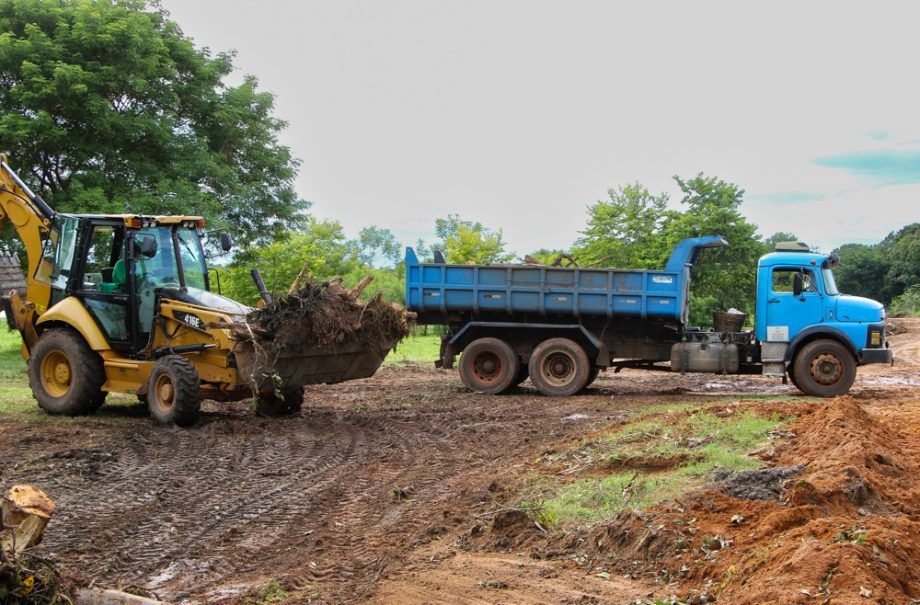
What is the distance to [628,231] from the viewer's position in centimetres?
3297

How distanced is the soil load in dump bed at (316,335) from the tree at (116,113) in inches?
459

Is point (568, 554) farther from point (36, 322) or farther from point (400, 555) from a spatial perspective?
point (36, 322)

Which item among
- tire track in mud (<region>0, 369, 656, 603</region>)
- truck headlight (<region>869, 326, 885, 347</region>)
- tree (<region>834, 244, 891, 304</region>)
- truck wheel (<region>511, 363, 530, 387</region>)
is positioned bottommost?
tire track in mud (<region>0, 369, 656, 603</region>)

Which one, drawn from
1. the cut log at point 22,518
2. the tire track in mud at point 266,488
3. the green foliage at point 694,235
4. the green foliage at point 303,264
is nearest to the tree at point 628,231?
the green foliage at point 694,235

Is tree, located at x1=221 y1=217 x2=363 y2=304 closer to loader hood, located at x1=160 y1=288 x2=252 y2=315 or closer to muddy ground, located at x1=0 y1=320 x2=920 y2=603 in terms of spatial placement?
loader hood, located at x1=160 y1=288 x2=252 y2=315

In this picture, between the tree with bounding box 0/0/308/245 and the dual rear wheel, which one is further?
the tree with bounding box 0/0/308/245

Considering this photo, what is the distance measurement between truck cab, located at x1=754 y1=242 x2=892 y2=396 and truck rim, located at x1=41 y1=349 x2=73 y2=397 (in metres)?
11.4

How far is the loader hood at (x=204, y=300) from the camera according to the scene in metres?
13.1

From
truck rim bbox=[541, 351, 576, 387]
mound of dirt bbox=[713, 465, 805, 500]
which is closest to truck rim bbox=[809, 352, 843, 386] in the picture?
truck rim bbox=[541, 351, 576, 387]

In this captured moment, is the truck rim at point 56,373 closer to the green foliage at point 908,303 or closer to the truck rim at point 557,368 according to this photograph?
the truck rim at point 557,368

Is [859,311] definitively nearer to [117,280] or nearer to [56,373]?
[117,280]

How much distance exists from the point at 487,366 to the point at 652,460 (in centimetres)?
897

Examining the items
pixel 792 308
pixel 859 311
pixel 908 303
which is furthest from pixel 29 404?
pixel 908 303

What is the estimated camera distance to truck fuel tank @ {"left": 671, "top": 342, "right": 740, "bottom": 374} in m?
17.1
